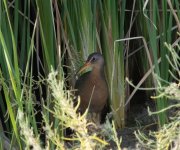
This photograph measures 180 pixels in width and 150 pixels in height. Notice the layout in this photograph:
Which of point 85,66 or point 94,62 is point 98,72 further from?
point 94,62

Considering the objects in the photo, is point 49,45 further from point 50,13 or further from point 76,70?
point 76,70

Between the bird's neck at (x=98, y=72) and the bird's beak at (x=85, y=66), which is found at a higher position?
the bird's beak at (x=85, y=66)

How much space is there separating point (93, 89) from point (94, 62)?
29 centimetres

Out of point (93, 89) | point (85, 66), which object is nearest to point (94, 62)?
point (85, 66)

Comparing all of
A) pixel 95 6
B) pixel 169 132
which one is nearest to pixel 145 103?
pixel 95 6

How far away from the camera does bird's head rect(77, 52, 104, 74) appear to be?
10.0 feet

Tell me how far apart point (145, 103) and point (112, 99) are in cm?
33

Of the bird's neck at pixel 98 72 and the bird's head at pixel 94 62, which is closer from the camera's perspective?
the bird's head at pixel 94 62

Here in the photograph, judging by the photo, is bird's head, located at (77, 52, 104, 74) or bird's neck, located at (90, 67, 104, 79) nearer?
bird's head, located at (77, 52, 104, 74)

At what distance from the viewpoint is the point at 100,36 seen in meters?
3.26

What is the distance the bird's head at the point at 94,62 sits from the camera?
3062 mm

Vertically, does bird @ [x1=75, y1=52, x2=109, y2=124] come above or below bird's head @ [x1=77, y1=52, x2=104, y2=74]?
below

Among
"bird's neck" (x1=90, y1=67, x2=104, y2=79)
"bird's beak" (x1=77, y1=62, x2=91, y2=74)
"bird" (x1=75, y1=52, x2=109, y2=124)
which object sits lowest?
"bird" (x1=75, y1=52, x2=109, y2=124)

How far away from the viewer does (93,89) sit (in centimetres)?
325
